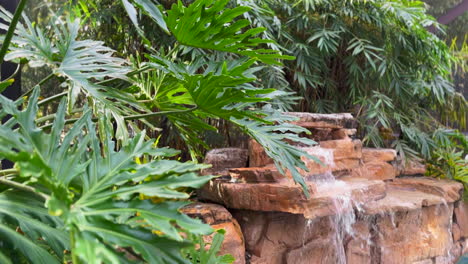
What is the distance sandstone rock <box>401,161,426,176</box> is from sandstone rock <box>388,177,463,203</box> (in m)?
0.14

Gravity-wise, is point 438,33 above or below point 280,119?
above

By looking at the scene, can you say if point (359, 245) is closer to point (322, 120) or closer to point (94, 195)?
point (322, 120)

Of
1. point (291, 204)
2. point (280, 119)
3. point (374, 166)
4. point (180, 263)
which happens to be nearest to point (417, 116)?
point (374, 166)

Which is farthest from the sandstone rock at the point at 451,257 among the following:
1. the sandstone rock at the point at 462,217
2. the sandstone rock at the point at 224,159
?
the sandstone rock at the point at 224,159

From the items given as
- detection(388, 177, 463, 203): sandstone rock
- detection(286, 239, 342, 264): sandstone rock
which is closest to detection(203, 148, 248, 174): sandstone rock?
detection(286, 239, 342, 264): sandstone rock

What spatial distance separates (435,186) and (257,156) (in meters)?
1.55

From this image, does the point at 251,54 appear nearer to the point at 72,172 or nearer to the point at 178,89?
the point at 178,89

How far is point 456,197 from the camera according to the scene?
10.7 feet

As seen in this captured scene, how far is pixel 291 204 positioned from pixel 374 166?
132cm

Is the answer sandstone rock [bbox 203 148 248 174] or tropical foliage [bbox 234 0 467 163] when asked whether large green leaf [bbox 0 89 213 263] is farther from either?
tropical foliage [bbox 234 0 467 163]

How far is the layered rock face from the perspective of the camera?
7.78 feet

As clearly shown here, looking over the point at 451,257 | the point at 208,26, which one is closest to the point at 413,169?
the point at 451,257

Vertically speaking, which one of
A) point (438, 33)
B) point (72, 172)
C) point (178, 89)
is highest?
point (438, 33)

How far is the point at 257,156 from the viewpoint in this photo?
2.71 meters
